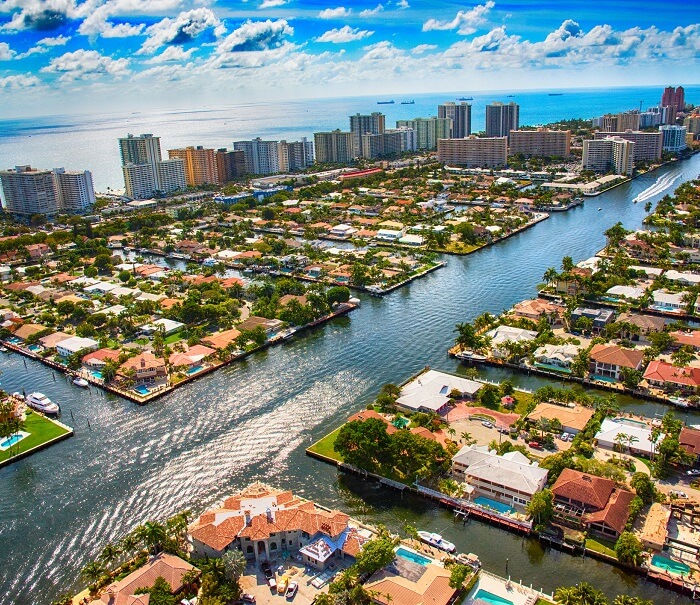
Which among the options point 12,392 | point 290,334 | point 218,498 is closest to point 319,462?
point 218,498

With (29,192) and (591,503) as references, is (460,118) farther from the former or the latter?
(591,503)

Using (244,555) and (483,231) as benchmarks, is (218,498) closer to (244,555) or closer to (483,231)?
(244,555)

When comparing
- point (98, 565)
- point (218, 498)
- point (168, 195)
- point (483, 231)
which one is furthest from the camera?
point (168, 195)

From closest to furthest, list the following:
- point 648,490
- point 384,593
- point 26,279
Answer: point 384,593, point 648,490, point 26,279

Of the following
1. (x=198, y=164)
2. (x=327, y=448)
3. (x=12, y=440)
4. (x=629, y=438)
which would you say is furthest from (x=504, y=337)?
(x=198, y=164)

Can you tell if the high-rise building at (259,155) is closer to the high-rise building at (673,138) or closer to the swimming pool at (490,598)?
the high-rise building at (673,138)

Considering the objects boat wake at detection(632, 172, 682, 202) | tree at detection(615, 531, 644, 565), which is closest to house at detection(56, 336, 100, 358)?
tree at detection(615, 531, 644, 565)
